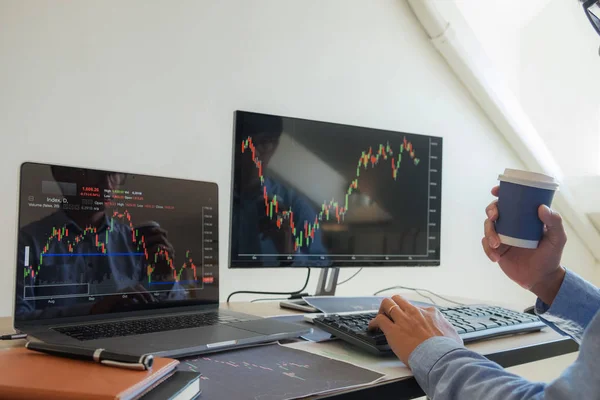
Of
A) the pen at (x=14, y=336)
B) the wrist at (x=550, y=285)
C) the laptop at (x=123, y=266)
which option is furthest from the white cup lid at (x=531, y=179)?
the pen at (x=14, y=336)

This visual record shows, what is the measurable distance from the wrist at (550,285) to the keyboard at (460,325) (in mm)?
95

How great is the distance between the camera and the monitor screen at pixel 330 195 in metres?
1.15

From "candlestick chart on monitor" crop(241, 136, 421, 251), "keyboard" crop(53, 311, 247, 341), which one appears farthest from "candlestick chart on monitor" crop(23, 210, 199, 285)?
"candlestick chart on monitor" crop(241, 136, 421, 251)

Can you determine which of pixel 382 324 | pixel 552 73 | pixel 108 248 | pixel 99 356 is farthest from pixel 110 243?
pixel 552 73

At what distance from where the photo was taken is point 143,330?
83cm

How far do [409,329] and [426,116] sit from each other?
1.44 m

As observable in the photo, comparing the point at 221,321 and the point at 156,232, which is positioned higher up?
the point at 156,232

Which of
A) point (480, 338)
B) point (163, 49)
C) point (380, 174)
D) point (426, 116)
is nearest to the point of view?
point (480, 338)

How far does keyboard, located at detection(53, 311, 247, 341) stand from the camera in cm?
80

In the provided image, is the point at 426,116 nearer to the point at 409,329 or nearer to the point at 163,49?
the point at 163,49

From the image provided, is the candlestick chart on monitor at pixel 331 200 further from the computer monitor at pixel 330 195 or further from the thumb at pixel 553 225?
the thumb at pixel 553 225

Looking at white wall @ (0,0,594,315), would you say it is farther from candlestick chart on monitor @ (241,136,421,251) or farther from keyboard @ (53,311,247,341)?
keyboard @ (53,311,247,341)

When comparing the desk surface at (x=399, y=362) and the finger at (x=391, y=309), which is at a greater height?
the finger at (x=391, y=309)

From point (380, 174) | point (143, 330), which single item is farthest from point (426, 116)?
point (143, 330)
